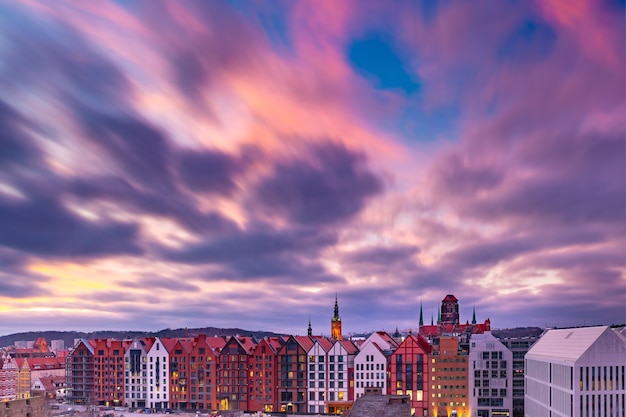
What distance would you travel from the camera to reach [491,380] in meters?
110

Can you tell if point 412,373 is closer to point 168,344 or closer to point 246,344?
point 246,344

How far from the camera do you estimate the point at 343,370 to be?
118688 mm

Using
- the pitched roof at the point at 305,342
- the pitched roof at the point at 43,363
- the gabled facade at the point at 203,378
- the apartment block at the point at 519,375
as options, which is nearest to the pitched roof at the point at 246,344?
the gabled facade at the point at 203,378

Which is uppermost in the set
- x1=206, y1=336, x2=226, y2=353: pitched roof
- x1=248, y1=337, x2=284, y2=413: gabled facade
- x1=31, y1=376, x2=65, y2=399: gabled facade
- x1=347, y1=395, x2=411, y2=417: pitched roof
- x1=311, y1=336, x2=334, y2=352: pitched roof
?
x1=347, y1=395, x2=411, y2=417: pitched roof

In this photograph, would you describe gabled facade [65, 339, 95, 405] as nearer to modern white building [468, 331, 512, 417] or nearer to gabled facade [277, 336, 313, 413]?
gabled facade [277, 336, 313, 413]

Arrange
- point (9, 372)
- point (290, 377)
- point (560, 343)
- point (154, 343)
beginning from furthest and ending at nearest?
point (9, 372)
point (154, 343)
point (290, 377)
point (560, 343)

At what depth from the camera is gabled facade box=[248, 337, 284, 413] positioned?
122 metres

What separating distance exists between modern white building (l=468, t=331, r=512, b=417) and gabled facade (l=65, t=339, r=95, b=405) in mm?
93347

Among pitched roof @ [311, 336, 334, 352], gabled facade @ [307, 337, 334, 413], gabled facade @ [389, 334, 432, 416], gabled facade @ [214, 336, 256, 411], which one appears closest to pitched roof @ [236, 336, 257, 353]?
gabled facade @ [214, 336, 256, 411]

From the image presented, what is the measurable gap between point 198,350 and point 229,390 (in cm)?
1234

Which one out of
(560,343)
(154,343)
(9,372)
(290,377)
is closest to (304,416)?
(290,377)

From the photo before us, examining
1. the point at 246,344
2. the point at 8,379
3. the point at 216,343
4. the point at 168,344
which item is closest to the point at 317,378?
the point at 246,344

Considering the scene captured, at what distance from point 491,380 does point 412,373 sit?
16.1 m

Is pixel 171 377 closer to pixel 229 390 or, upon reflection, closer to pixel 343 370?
pixel 229 390
